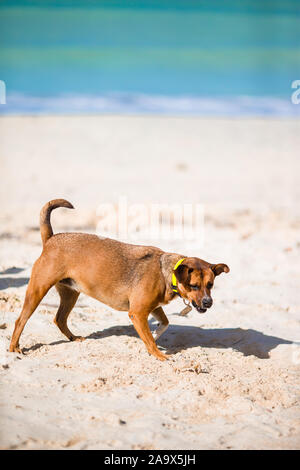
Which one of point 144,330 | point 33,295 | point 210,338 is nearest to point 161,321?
point 144,330

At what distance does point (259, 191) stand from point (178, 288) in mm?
14797

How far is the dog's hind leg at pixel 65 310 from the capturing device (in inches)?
259

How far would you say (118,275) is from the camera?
6277 mm

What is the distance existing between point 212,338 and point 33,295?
7.71ft

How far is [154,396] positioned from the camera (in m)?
5.18

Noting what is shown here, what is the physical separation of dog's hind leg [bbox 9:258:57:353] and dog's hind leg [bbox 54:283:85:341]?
0.49 metres

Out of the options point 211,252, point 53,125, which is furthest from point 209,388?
point 53,125

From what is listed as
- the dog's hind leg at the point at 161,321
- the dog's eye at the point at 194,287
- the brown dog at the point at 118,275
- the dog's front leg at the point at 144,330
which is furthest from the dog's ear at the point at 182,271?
the dog's hind leg at the point at 161,321

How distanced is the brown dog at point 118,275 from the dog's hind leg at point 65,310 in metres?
0.18

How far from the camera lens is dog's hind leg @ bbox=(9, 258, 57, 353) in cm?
605

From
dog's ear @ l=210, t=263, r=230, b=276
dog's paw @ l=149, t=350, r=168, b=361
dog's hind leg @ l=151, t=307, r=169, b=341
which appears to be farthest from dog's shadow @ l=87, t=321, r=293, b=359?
dog's ear @ l=210, t=263, r=230, b=276

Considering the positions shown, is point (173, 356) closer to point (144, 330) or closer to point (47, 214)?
point (144, 330)

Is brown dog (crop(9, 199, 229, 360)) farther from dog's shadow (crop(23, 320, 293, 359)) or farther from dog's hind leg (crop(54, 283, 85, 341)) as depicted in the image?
dog's shadow (crop(23, 320, 293, 359))
